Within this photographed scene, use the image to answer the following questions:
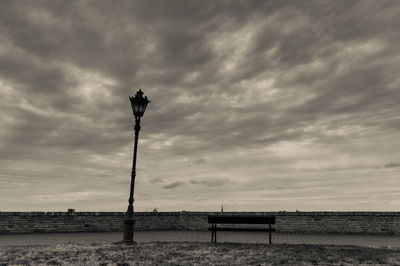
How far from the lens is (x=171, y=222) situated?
1769cm

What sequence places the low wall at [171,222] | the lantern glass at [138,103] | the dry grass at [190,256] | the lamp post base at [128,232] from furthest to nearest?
the low wall at [171,222] → the lantern glass at [138,103] → the lamp post base at [128,232] → the dry grass at [190,256]

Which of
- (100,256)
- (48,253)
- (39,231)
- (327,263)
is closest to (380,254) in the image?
(327,263)

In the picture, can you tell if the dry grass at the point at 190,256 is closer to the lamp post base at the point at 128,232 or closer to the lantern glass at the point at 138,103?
the lamp post base at the point at 128,232

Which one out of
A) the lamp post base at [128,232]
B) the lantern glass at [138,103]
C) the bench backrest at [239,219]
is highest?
the lantern glass at [138,103]

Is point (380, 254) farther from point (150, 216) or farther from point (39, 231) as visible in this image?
point (39, 231)

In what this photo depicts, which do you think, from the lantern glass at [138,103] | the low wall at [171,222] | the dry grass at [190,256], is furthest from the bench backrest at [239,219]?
the low wall at [171,222]

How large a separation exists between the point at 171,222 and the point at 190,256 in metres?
10.2

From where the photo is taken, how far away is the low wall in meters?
15.1

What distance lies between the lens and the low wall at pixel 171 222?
1514cm

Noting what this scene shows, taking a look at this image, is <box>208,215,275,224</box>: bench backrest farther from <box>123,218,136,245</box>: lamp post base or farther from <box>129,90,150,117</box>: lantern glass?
<box>129,90,150,117</box>: lantern glass

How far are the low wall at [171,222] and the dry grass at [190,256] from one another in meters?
6.88

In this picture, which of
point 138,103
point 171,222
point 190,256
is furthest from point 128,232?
point 171,222

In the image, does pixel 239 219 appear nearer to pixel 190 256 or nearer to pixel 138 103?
pixel 190 256

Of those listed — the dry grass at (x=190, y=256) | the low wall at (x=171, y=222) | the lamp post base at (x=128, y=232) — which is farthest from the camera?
the low wall at (x=171, y=222)
